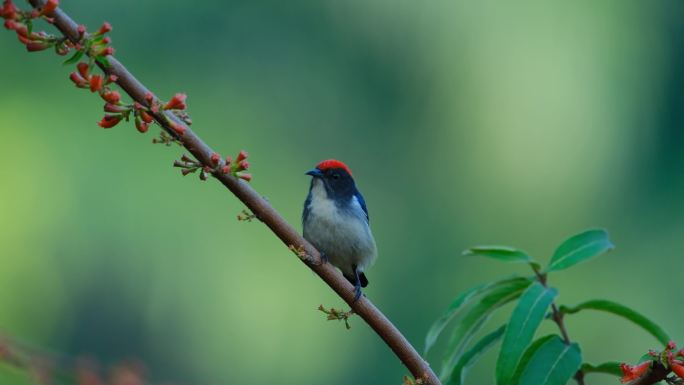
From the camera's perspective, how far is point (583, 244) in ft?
8.75

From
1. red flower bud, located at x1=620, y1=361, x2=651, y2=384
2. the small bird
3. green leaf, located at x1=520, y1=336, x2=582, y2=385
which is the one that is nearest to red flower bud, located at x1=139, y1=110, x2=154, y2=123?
red flower bud, located at x1=620, y1=361, x2=651, y2=384

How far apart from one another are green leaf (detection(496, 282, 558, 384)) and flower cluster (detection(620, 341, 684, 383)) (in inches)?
22.1

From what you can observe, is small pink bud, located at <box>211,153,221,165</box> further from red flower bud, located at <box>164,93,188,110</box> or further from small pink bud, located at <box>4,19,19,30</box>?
small pink bud, located at <box>4,19,19,30</box>

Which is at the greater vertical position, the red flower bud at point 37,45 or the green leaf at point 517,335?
the red flower bud at point 37,45

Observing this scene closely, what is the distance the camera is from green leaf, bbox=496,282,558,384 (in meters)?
2.33

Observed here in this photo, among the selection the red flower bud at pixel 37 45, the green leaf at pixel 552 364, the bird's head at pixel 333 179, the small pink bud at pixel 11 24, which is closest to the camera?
the small pink bud at pixel 11 24

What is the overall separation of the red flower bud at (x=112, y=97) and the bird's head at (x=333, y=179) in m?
2.84

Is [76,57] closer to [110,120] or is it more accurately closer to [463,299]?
[110,120]

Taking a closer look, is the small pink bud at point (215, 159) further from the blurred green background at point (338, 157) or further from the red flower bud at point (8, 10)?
the blurred green background at point (338, 157)

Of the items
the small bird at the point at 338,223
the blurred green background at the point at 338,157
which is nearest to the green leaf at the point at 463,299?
the small bird at the point at 338,223

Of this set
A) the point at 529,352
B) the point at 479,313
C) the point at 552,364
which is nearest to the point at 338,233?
the point at 479,313

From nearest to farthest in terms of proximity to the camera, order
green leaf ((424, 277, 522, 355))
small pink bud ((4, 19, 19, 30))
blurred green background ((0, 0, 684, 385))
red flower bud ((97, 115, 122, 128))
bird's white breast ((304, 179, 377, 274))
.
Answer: small pink bud ((4, 19, 19, 30)), red flower bud ((97, 115, 122, 128)), green leaf ((424, 277, 522, 355)), bird's white breast ((304, 179, 377, 274)), blurred green background ((0, 0, 684, 385))

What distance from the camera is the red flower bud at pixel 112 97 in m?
1.82

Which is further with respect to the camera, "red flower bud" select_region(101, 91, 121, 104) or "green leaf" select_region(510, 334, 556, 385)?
"green leaf" select_region(510, 334, 556, 385)
